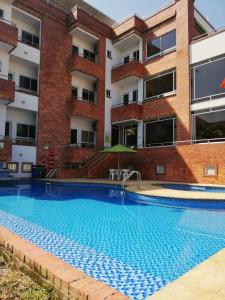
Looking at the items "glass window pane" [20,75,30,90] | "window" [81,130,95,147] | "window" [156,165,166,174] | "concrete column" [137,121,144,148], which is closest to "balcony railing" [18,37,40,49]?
"glass window pane" [20,75,30,90]

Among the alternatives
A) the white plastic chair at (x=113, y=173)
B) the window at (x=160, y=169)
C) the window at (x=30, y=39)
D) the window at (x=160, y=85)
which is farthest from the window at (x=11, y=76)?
the window at (x=160, y=169)

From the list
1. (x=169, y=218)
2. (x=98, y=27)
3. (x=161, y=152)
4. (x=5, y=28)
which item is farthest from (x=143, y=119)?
(x=169, y=218)

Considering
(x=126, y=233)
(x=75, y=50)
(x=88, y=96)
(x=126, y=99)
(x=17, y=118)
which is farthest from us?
(x=126, y=99)

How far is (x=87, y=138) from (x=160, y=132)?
6.69 metres

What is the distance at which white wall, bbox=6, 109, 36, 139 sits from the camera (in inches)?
746

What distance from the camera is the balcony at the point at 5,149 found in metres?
15.9

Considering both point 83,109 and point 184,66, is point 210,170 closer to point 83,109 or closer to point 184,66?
point 184,66

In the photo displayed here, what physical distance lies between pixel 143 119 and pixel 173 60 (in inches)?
205

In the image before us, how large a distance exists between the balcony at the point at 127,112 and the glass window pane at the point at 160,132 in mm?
1363

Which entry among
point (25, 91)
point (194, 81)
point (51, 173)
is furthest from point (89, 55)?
point (51, 173)

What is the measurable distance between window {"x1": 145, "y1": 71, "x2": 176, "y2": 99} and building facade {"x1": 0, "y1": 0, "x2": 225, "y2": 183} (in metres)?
0.08

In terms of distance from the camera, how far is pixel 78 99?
872 inches

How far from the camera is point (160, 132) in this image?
67.3ft

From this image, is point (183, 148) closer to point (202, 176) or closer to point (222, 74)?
point (202, 176)
